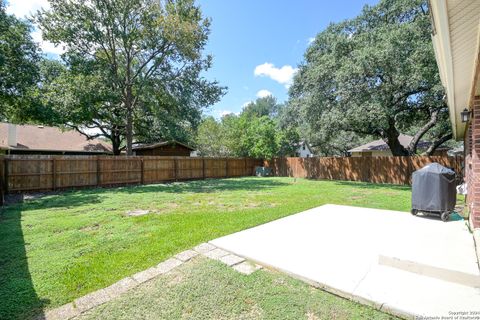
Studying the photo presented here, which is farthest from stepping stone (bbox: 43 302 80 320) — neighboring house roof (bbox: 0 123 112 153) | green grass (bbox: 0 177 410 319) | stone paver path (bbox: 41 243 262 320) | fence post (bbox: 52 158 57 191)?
neighboring house roof (bbox: 0 123 112 153)

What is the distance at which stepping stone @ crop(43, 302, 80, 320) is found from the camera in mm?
2119

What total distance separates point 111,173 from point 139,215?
7846 mm

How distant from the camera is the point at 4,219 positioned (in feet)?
18.7

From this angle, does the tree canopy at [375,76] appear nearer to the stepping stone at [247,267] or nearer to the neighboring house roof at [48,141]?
the stepping stone at [247,267]

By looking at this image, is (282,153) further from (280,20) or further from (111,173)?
(111,173)

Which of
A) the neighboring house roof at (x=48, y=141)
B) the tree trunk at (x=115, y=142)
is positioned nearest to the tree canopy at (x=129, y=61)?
the tree trunk at (x=115, y=142)

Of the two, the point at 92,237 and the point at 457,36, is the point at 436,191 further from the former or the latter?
the point at 92,237

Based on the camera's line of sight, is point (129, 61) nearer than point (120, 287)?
No

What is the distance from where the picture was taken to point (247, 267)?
3049 millimetres

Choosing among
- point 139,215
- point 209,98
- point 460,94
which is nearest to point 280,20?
point 209,98

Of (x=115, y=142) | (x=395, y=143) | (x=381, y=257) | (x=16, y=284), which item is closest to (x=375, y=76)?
(x=395, y=143)

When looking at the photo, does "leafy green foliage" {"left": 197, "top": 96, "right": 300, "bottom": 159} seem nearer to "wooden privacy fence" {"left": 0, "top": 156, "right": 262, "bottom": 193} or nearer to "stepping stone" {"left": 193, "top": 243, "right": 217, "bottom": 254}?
"wooden privacy fence" {"left": 0, "top": 156, "right": 262, "bottom": 193}

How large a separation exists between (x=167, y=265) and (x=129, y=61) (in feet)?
50.1

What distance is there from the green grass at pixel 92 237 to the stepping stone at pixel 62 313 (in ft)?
0.37
